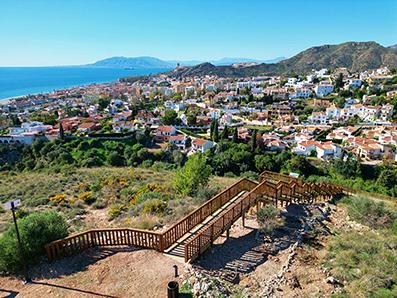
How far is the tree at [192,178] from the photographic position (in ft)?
53.3

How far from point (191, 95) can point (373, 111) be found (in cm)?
6617

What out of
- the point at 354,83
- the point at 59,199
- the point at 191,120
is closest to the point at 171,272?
the point at 59,199

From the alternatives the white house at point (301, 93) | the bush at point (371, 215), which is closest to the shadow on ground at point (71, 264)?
the bush at point (371, 215)

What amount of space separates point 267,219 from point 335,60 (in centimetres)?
17671

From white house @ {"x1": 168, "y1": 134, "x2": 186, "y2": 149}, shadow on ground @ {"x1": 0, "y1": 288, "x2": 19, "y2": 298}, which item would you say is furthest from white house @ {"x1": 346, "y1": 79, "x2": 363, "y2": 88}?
shadow on ground @ {"x1": 0, "y1": 288, "x2": 19, "y2": 298}

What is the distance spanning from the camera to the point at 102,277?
7.50 m

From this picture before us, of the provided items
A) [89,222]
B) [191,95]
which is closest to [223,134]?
[89,222]

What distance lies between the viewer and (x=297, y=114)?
74.6m

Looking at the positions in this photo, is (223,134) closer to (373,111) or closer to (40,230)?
(373,111)

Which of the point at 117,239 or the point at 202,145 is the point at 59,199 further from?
the point at 202,145

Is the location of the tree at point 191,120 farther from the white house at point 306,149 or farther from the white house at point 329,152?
the white house at point 329,152

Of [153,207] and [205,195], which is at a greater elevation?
[205,195]

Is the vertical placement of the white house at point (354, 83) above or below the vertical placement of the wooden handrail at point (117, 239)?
above

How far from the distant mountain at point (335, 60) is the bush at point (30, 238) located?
526 feet
